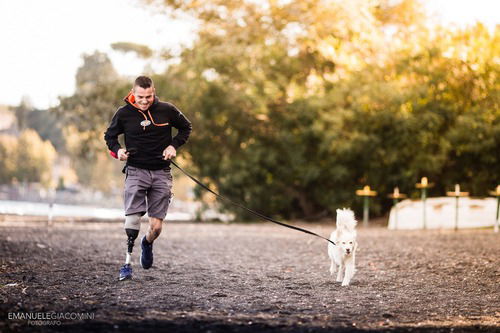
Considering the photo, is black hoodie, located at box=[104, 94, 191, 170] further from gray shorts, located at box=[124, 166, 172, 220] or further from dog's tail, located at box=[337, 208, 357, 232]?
dog's tail, located at box=[337, 208, 357, 232]

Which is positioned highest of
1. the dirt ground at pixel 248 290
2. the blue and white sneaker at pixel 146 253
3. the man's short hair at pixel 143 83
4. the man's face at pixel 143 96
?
the man's short hair at pixel 143 83

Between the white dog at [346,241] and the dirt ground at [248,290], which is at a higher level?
the white dog at [346,241]

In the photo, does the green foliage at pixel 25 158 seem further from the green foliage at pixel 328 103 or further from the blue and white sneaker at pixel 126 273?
the blue and white sneaker at pixel 126 273

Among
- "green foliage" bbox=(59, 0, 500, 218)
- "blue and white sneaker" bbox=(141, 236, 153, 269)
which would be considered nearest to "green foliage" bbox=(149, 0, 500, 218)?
"green foliage" bbox=(59, 0, 500, 218)

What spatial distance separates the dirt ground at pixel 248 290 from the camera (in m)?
5.33

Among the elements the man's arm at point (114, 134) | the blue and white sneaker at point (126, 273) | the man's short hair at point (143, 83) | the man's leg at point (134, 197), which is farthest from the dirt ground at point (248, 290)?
the man's short hair at point (143, 83)

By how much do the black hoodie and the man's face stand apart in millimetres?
127

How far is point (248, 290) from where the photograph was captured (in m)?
7.34

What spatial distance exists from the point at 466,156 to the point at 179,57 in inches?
505

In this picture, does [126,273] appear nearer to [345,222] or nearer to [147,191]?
[147,191]

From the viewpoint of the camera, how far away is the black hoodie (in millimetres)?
7723

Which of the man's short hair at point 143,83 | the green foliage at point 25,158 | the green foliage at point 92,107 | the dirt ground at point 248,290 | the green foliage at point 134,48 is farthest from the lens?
the green foliage at point 25,158

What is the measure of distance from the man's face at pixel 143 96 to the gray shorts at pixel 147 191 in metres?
0.75

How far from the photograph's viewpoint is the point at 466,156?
25078 millimetres
